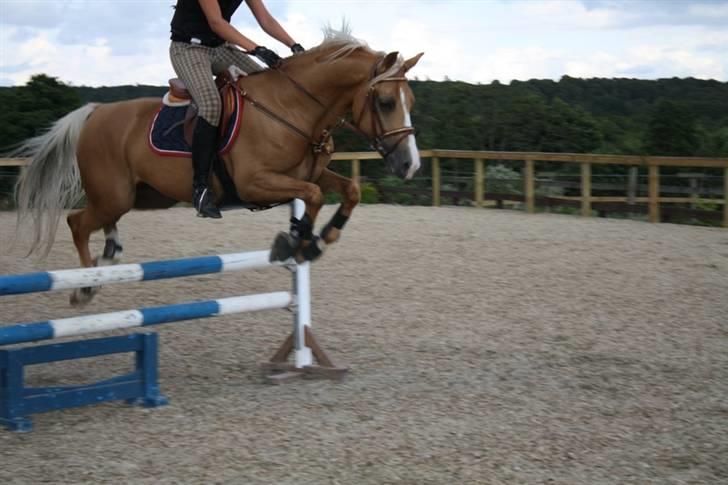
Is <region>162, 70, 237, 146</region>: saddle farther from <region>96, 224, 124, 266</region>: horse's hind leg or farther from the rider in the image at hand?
<region>96, 224, 124, 266</region>: horse's hind leg

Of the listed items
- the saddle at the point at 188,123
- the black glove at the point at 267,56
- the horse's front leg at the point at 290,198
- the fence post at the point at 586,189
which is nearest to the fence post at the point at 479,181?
the fence post at the point at 586,189

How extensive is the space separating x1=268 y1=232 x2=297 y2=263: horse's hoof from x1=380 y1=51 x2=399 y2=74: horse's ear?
1.08 m

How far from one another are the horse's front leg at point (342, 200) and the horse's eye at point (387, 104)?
526 millimetres

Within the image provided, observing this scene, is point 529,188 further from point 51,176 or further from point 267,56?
point 267,56

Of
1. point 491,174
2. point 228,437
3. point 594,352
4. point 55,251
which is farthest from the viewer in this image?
point 491,174

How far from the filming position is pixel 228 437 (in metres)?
4.39

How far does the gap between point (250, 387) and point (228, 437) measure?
101 centimetres

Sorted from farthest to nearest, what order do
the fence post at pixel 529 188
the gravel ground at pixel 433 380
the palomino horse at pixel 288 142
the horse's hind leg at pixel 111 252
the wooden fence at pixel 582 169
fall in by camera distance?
the fence post at pixel 529 188 < the wooden fence at pixel 582 169 < the horse's hind leg at pixel 111 252 < the palomino horse at pixel 288 142 < the gravel ground at pixel 433 380

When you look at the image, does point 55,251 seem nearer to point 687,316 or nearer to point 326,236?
point 326,236

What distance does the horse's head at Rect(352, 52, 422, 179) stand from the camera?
5.20 m

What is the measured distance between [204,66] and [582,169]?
1047 centimetres

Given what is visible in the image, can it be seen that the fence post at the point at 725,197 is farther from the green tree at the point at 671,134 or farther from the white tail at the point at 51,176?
the white tail at the point at 51,176

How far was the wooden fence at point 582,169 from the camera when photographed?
13.8 metres

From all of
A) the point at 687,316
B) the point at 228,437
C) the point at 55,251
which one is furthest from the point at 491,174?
the point at 228,437
